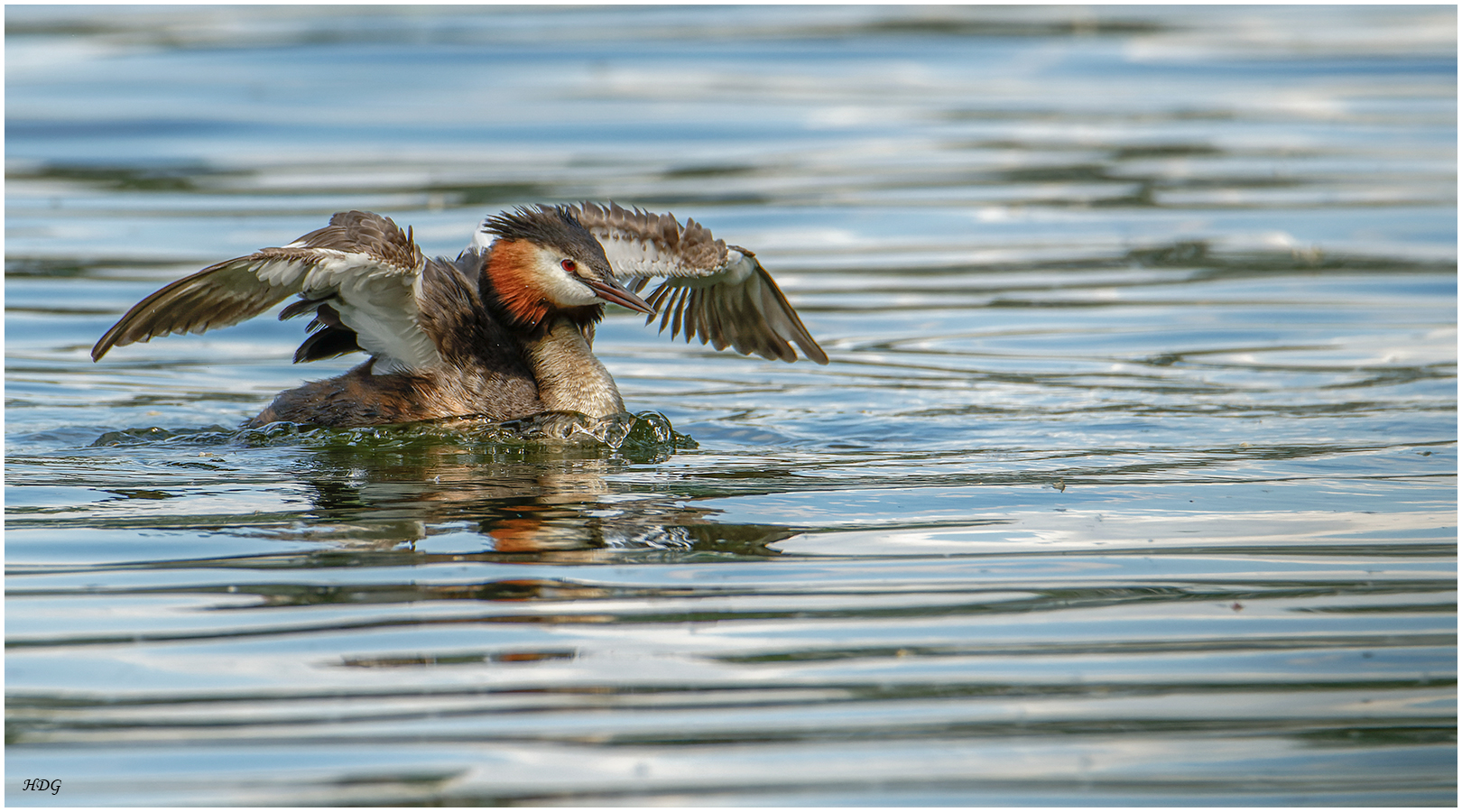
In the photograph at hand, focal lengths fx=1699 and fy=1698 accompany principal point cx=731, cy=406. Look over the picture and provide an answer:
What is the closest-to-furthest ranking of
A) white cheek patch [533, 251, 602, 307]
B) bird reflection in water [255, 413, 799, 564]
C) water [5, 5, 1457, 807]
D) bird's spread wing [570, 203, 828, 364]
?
water [5, 5, 1457, 807] < bird reflection in water [255, 413, 799, 564] < white cheek patch [533, 251, 602, 307] < bird's spread wing [570, 203, 828, 364]

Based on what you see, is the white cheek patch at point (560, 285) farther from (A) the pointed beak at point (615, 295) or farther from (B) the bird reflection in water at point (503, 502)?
(B) the bird reflection in water at point (503, 502)

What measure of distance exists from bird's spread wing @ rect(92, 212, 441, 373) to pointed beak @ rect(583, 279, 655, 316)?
29.9 inches

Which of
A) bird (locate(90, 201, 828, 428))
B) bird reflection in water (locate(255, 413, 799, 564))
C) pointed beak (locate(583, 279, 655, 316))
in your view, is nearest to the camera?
bird reflection in water (locate(255, 413, 799, 564))

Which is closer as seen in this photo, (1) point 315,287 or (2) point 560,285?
(1) point 315,287

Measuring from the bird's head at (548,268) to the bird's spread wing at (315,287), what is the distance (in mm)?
499

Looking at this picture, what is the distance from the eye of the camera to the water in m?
3.92

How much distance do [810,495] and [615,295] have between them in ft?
4.85

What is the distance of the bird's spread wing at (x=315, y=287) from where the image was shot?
6469 millimetres

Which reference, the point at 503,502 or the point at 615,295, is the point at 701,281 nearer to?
the point at 615,295

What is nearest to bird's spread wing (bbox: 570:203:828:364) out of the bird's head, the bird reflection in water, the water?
the bird's head

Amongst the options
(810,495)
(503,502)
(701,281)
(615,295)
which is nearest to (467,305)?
(615,295)

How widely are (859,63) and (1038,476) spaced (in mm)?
13645

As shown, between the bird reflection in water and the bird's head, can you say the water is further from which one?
the bird's head

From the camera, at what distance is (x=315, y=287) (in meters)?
6.75
